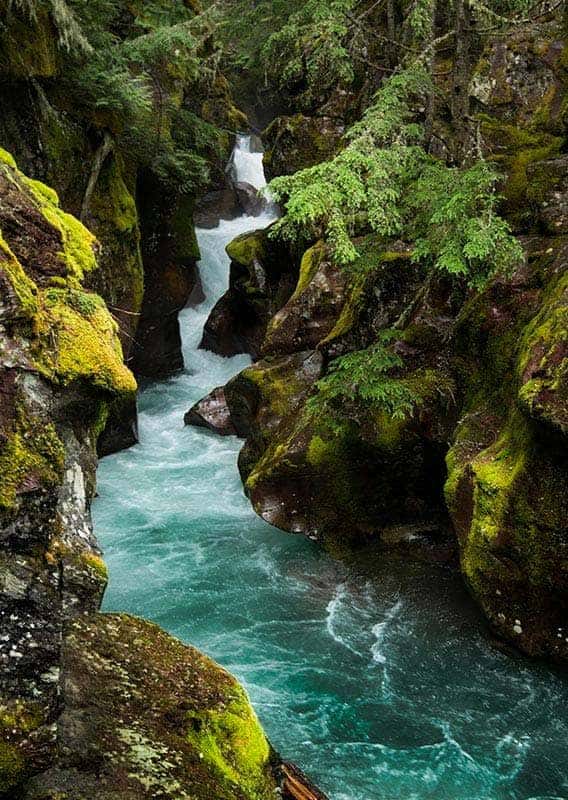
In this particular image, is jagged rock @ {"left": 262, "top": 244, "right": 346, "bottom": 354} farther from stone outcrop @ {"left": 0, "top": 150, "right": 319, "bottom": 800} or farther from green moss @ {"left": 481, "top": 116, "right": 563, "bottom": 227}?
stone outcrop @ {"left": 0, "top": 150, "right": 319, "bottom": 800}

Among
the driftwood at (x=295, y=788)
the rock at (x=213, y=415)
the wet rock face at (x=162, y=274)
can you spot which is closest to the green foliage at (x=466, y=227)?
the driftwood at (x=295, y=788)

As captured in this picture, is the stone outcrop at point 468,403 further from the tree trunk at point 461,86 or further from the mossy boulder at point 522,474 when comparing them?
the tree trunk at point 461,86

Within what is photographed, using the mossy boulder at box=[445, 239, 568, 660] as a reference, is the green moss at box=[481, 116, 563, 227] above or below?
above

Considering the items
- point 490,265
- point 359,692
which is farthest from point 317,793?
point 490,265

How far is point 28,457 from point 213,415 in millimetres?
13280

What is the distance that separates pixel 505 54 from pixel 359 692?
39.4 ft

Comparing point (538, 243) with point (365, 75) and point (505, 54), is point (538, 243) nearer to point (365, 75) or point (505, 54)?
point (505, 54)

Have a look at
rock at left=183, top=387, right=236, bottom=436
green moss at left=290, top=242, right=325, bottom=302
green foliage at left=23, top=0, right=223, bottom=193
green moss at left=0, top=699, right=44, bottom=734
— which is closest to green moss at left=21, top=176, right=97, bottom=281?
green moss at left=0, top=699, right=44, bottom=734

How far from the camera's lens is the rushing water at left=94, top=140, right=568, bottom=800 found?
22.6ft

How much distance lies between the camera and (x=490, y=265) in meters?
8.25

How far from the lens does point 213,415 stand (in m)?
17.2

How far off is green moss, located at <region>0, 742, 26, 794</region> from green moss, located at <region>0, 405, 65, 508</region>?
1247 millimetres

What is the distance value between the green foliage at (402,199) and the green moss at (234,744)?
4817 mm

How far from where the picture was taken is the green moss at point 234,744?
4.24 metres
